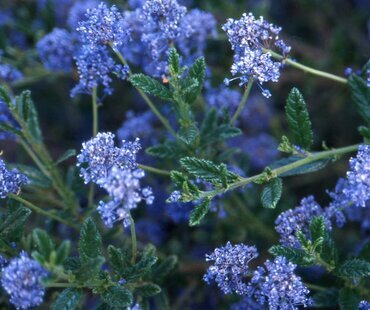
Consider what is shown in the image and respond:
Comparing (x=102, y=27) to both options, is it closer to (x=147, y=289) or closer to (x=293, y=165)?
(x=293, y=165)

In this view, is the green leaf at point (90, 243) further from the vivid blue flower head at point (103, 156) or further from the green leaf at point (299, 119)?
the green leaf at point (299, 119)

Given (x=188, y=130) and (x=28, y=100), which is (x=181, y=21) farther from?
(x=28, y=100)

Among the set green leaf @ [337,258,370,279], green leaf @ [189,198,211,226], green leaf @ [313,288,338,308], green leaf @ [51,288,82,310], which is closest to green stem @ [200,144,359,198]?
green leaf @ [189,198,211,226]

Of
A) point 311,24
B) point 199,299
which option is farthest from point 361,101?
point 311,24

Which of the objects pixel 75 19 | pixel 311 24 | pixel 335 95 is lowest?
pixel 75 19

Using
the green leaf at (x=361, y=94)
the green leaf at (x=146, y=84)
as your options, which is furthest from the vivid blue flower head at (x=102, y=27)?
the green leaf at (x=361, y=94)

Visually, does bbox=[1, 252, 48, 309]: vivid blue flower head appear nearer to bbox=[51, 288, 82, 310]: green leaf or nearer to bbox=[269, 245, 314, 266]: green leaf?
bbox=[51, 288, 82, 310]: green leaf
